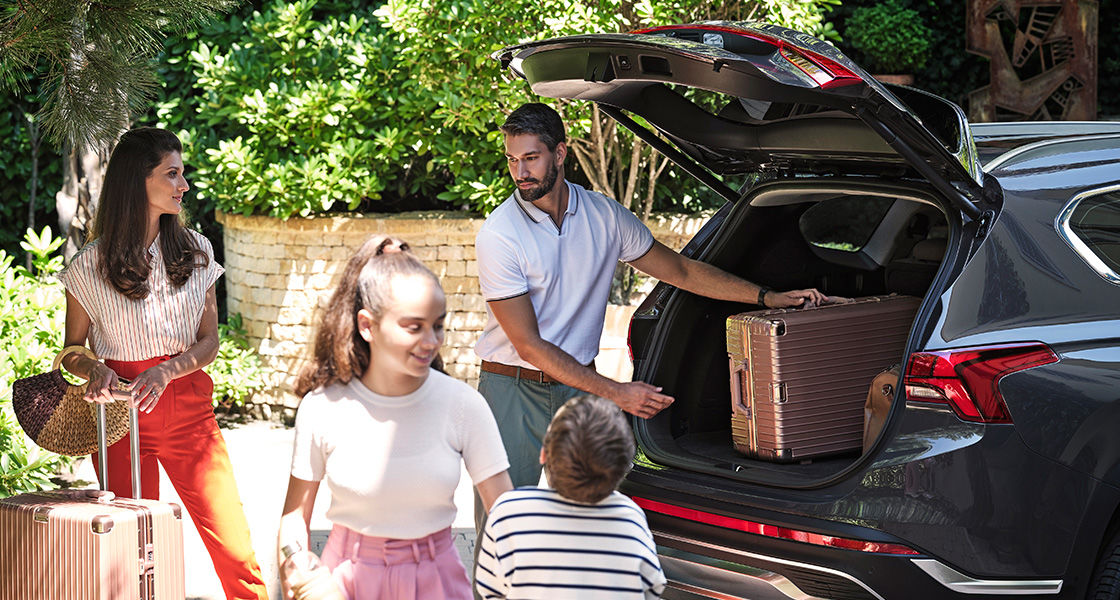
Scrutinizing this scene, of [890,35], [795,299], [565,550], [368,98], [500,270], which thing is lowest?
[565,550]

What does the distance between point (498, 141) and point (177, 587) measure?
16.0 ft

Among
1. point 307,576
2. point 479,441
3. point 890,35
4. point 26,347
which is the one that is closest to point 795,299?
point 479,441

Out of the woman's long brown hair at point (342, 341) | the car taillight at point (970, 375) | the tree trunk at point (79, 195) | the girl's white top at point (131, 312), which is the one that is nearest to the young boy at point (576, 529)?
the woman's long brown hair at point (342, 341)

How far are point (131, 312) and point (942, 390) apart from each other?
8.02 feet

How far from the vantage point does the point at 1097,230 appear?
3.53 metres

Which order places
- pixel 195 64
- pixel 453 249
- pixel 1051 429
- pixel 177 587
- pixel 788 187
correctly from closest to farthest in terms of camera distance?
1. pixel 1051 429
2. pixel 177 587
3. pixel 788 187
4. pixel 453 249
5. pixel 195 64

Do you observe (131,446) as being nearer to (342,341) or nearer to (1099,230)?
(342,341)

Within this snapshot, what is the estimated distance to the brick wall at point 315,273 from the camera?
788 cm

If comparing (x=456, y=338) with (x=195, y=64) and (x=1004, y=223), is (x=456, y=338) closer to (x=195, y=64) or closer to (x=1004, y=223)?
(x=195, y=64)

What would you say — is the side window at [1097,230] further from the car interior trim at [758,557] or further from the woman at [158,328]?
the woman at [158,328]

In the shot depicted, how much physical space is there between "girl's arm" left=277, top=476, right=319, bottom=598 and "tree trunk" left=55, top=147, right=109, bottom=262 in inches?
217

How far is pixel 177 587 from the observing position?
11.5 feet

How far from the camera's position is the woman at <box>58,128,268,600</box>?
3928mm

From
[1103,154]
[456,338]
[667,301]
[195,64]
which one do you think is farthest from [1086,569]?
[195,64]
